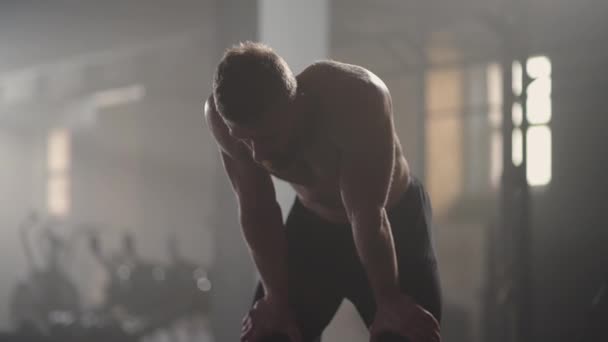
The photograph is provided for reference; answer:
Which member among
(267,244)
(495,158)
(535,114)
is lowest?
(495,158)

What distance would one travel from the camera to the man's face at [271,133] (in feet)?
3.04

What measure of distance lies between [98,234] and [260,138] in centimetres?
307

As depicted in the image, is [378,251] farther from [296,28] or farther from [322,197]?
[296,28]

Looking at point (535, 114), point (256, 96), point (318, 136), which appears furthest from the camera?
point (535, 114)

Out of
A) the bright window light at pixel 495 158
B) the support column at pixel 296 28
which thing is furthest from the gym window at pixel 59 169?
the bright window light at pixel 495 158

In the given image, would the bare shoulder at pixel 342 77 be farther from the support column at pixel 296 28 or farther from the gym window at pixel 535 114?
the gym window at pixel 535 114

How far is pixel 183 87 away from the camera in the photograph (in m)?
3.75

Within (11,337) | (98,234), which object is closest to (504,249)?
(98,234)

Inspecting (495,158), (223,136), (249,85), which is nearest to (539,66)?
(495,158)

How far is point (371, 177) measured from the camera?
96 centimetres

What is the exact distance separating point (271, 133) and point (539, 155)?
1.80 metres

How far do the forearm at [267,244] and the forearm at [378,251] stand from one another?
0.20m

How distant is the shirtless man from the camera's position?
943mm

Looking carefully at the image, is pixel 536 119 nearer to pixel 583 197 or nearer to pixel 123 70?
pixel 583 197
